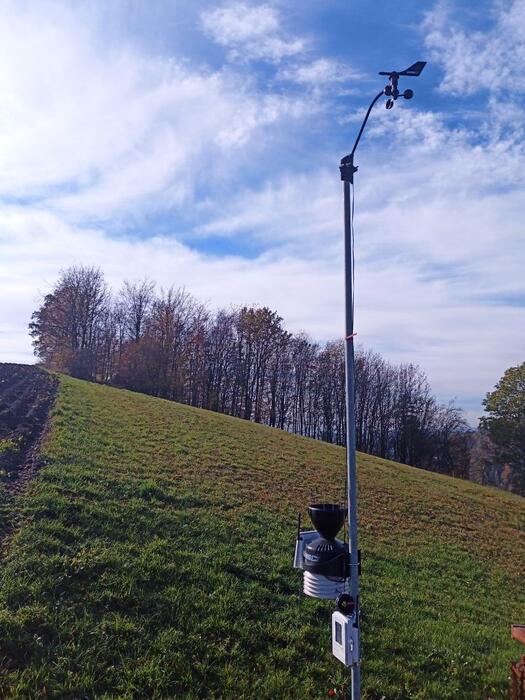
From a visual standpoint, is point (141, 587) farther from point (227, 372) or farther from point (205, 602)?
point (227, 372)

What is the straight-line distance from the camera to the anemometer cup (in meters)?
3.36

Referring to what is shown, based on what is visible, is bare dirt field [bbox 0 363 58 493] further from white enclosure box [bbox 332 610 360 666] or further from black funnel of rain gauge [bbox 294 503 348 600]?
white enclosure box [bbox 332 610 360 666]

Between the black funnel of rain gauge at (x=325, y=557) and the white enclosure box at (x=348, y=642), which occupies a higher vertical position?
the black funnel of rain gauge at (x=325, y=557)

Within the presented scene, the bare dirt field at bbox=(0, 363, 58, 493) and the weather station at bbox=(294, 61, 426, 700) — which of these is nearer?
the weather station at bbox=(294, 61, 426, 700)

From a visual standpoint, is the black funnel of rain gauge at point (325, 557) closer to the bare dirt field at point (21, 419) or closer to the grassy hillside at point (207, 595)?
the grassy hillside at point (207, 595)

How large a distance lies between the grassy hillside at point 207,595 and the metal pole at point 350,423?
1724 millimetres

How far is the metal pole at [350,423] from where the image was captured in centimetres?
316

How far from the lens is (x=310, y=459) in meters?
16.7

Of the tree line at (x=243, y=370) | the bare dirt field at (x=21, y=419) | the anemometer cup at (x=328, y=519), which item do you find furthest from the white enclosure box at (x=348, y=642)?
the tree line at (x=243, y=370)

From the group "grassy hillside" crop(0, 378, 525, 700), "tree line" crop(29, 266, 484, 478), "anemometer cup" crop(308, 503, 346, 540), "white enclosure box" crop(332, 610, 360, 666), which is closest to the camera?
"white enclosure box" crop(332, 610, 360, 666)

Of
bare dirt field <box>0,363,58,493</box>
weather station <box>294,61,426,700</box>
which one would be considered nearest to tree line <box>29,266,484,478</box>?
bare dirt field <box>0,363,58,493</box>

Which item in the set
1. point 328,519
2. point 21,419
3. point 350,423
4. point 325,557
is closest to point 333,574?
point 325,557

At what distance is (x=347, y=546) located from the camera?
3383 millimetres

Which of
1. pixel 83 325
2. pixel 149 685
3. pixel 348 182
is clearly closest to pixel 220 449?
pixel 149 685
